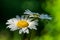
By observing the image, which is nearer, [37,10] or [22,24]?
[22,24]

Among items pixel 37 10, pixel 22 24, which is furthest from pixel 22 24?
pixel 37 10

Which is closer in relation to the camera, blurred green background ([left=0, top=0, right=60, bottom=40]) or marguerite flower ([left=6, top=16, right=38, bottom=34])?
marguerite flower ([left=6, top=16, right=38, bottom=34])

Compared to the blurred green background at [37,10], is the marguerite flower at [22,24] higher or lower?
lower

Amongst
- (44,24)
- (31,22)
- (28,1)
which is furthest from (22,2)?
(31,22)

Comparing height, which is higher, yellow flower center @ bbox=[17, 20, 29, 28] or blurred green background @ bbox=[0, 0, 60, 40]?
blurred green background @ bbox=[0, 0, 60, 40]

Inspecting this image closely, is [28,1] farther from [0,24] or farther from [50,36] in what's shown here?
[50,36]

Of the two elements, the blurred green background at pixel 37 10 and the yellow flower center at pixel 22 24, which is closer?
the yellow flower center at pixel 22 24

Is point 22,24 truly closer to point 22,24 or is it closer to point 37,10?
point 22,24

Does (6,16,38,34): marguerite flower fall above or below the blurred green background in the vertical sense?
below
